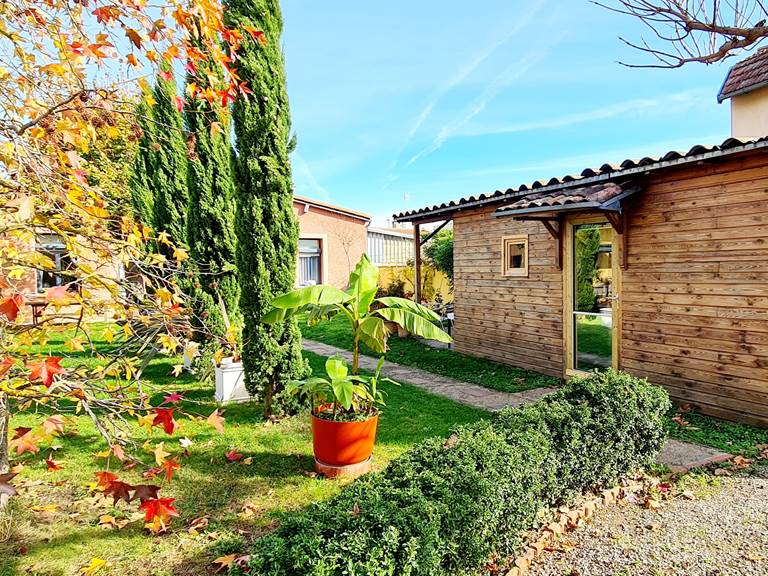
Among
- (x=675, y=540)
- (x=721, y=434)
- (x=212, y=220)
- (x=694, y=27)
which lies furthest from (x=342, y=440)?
(x=212, y=220)

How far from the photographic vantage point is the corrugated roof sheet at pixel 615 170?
17.7ft

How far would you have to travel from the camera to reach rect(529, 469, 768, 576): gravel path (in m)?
3.01

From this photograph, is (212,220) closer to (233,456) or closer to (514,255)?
(233,456)

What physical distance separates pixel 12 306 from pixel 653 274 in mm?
7363

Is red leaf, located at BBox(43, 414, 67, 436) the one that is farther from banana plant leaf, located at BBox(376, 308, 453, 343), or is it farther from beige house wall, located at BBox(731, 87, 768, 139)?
beige house wall, located at BBox(731, 87, 768, 139)

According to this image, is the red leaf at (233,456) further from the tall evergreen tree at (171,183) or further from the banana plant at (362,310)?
the tall evergreen tree at (171,183)

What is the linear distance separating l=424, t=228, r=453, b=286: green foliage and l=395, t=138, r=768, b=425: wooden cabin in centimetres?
645

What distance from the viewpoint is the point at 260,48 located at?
18.4 feet

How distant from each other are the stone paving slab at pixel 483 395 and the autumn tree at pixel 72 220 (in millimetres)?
4758

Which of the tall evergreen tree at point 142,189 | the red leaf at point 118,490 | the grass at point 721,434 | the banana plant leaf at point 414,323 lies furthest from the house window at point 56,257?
the tall evergreen tree at point 142,189

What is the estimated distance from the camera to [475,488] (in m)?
2.75

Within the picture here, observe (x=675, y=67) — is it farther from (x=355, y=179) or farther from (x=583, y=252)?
(x=355, y=179)

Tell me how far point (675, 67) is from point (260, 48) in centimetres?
473

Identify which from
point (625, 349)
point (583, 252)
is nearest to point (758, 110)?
point (583, 252)
